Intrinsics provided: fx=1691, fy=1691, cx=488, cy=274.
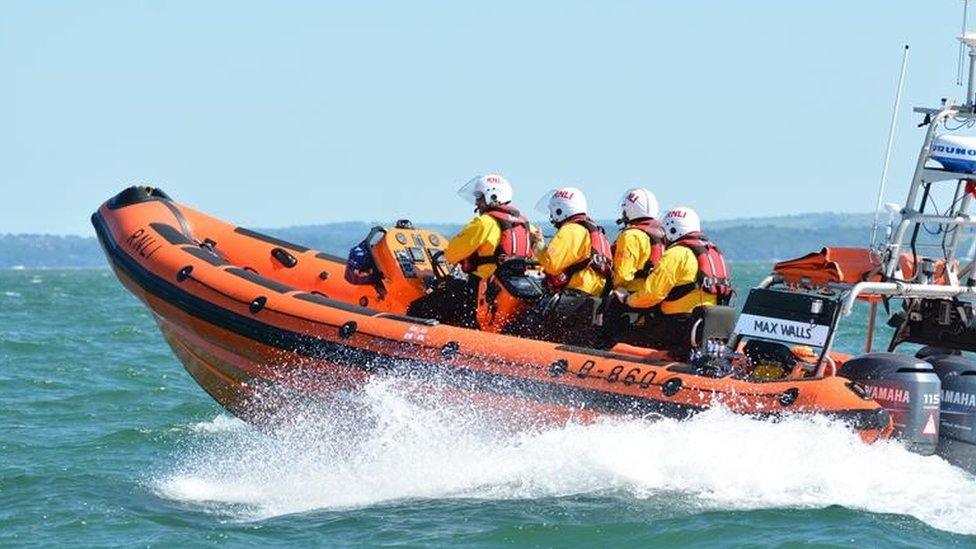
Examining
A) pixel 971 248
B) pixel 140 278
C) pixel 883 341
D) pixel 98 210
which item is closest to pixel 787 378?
pixel 971 248

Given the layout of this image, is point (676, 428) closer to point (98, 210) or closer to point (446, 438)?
point (446, 438)

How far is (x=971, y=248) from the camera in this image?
827cm

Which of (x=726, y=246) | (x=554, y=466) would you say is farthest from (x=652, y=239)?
(x=726, y=246)

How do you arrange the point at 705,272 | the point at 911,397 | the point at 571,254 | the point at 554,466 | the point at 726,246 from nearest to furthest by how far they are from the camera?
1. the point at 911,397
2. the point at 554,466
3. the point at 705,272
4. the point at 571,254
5. the point at 726,246

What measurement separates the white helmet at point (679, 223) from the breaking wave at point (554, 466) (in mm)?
1051

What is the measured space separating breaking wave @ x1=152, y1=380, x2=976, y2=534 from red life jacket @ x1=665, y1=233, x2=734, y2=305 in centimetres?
81

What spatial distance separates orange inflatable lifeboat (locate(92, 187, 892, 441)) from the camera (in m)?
7.89

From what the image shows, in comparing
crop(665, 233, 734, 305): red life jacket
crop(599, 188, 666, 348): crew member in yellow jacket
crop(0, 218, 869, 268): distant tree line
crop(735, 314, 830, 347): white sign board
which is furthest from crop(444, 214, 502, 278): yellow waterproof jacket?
crop(0, 218, 869, 268): distant tree line

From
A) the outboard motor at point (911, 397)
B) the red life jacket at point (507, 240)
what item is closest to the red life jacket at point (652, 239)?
the red life jacket at point (507, 240)

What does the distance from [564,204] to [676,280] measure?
855mm

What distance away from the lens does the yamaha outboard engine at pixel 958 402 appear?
7863 mm

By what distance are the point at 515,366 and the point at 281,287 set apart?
1600 mm

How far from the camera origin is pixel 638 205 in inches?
348

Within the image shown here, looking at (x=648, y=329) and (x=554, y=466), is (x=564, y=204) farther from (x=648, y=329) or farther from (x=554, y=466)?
(x=554, y=466)
